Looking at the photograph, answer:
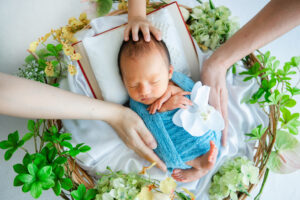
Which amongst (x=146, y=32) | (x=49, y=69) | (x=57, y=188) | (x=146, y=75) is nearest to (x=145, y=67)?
(x=146, y=75)

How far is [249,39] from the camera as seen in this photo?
110 centimetres

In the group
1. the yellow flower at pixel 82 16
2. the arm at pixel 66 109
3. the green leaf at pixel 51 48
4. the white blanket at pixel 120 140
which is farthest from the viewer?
the yellow flower at pixel 82 16

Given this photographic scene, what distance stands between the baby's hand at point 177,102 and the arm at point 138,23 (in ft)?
0.91

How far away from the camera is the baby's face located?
1.03 metres

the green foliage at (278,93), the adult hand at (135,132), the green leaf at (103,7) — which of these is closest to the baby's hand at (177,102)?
the adult hand at (135,132)

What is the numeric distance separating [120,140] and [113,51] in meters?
0.46

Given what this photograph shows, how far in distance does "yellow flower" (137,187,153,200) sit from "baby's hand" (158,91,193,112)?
389mm

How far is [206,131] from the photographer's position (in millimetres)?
1071

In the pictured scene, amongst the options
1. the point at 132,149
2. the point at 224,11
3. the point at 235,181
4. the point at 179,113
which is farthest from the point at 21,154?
the point at 224,11

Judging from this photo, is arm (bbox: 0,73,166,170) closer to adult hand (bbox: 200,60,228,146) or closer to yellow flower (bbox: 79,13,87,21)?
adult hand (bbox: 200,60,228,146)

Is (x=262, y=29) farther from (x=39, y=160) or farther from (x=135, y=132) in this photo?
(x=39, y=160)

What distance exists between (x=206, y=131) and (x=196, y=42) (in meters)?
0.61

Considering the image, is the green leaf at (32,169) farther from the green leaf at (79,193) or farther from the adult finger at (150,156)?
the adult finger at (150,156)

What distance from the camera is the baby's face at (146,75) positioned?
1031 millimetres
